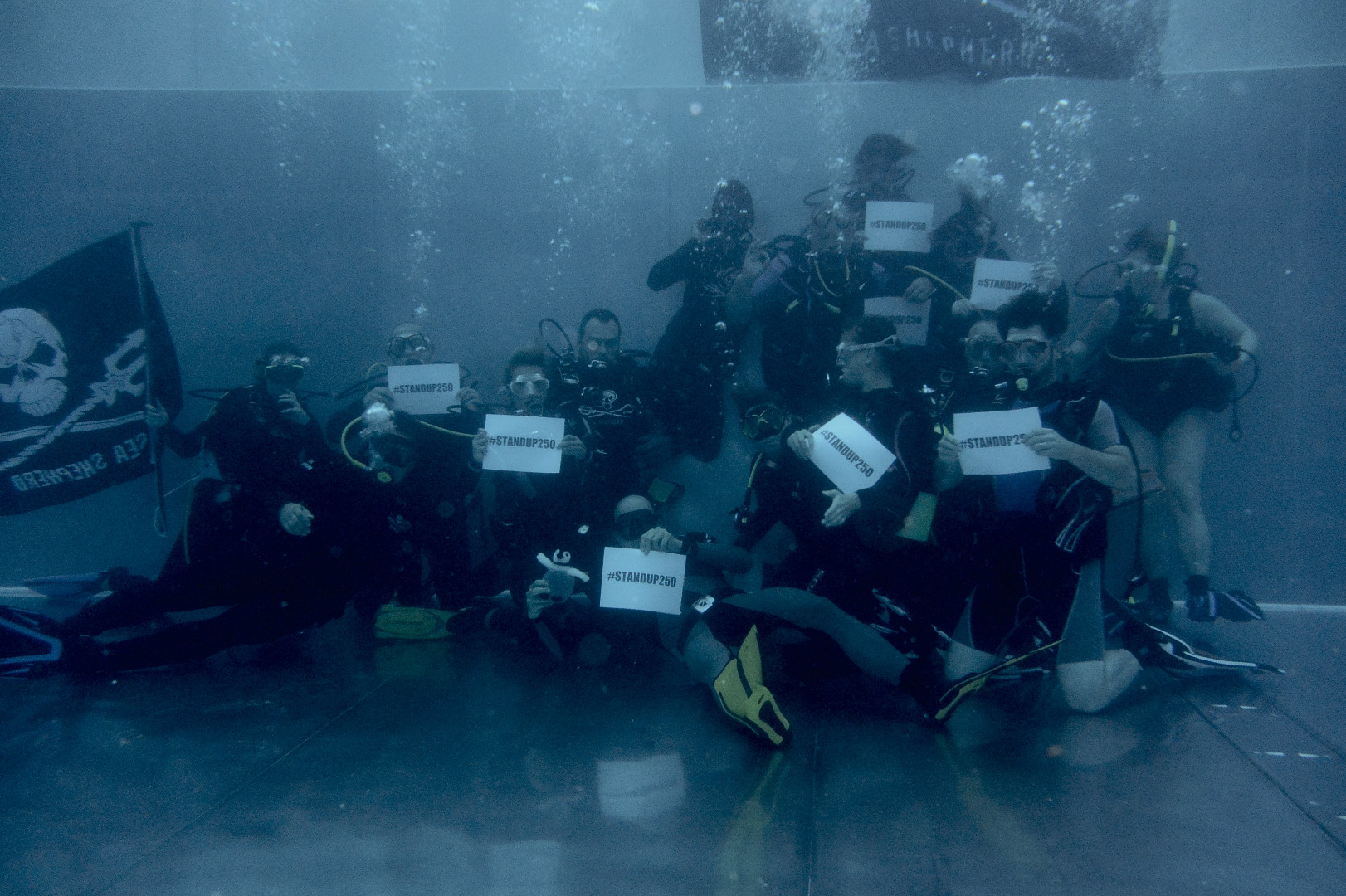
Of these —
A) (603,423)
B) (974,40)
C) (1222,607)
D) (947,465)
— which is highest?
(974,40)

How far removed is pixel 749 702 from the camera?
2.85 meters

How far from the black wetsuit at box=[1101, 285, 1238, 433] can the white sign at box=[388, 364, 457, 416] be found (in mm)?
4329

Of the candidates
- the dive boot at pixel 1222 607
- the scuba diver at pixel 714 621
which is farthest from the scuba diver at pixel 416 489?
the dive boot at pixel 1222 607

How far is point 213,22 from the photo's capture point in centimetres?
554

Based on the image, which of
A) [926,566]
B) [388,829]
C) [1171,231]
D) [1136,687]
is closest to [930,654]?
[926,566]

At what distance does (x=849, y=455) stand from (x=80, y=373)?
19.0 feet

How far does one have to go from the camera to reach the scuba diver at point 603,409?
12.8 feet

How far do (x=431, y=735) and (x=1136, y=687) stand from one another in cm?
363

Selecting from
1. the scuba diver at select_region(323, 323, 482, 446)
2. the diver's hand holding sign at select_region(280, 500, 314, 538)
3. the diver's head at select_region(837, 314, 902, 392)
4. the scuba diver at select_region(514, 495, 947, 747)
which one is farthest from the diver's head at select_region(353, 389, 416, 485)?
the diver's head at select_region(837, 314, 902, 392)

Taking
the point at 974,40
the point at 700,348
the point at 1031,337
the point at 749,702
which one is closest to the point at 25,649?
the point at 749,702

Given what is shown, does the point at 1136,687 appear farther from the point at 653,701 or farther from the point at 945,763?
the point at 653,701

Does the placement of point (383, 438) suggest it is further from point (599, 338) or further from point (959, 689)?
point (959, 689)

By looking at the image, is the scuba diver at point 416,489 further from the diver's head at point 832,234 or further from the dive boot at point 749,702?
the diver's head at point 832,234

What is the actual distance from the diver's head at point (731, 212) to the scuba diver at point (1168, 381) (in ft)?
7.73
